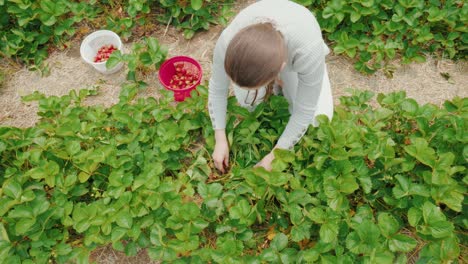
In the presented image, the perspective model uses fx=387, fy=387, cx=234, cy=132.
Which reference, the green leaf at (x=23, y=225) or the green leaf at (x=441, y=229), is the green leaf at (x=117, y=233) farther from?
the green leaf at (x=441, y=229)

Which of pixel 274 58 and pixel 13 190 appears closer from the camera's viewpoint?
pixel 274 58

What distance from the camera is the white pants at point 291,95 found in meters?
2.17

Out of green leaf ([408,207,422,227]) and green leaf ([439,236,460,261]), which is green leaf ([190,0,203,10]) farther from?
green leaf ([439,236,460,261])

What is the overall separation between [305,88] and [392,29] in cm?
132

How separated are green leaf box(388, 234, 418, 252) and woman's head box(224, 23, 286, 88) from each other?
1.00 m

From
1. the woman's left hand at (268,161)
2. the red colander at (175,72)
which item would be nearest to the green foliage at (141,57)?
the red colander at (175,72)

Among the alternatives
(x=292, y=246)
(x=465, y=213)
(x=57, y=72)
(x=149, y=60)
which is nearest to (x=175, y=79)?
(x=149, y=60)

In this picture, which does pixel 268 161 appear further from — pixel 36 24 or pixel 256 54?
pixel 36 24

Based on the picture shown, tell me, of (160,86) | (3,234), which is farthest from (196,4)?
(3,234)

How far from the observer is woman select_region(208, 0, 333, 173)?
1538 millimetres

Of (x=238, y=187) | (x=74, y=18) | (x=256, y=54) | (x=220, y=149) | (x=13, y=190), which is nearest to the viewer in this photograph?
(x=256, y=54)

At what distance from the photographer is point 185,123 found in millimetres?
2375

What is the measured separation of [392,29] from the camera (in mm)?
2787

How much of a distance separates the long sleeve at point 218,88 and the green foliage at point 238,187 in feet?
0.60
